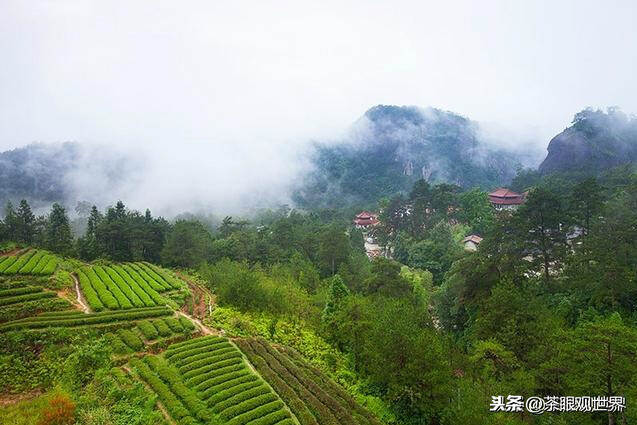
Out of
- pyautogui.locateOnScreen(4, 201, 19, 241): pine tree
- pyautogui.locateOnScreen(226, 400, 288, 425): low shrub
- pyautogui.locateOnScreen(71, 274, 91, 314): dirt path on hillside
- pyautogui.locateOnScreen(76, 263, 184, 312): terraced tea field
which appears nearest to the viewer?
pyautogui.locateOnScreen(226, 400, 288, 425): low shrub

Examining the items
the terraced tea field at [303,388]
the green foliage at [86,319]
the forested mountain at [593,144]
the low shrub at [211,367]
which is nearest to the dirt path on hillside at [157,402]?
the low shrub at [211,367]

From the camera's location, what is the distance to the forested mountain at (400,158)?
139 m

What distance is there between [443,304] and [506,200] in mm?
47482

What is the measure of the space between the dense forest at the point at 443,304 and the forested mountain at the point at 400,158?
74.4 m

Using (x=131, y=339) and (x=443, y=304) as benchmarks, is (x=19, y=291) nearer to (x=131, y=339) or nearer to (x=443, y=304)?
(x=131, y=339)

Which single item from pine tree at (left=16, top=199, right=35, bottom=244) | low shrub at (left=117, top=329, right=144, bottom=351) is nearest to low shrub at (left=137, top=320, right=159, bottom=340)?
low shrub at (left=117, top=329, right=144, bottom=351)

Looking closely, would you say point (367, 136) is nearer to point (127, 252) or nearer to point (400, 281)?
point (127, 252)

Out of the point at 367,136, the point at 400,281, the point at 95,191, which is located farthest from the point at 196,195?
the point at 400,281

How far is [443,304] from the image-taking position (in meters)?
40.2

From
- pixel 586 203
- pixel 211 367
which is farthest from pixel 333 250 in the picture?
pixel 211 367

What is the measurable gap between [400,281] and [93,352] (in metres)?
26.1

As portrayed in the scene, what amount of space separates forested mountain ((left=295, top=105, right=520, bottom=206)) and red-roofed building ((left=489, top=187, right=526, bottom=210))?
168 ft

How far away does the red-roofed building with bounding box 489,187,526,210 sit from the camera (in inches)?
3115

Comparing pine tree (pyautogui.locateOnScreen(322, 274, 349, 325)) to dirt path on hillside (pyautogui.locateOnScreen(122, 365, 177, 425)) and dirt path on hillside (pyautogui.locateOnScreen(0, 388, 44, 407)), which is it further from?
dirt path on hillside (pyautogui.locateOnScreen(0, 388, 44, 407))
